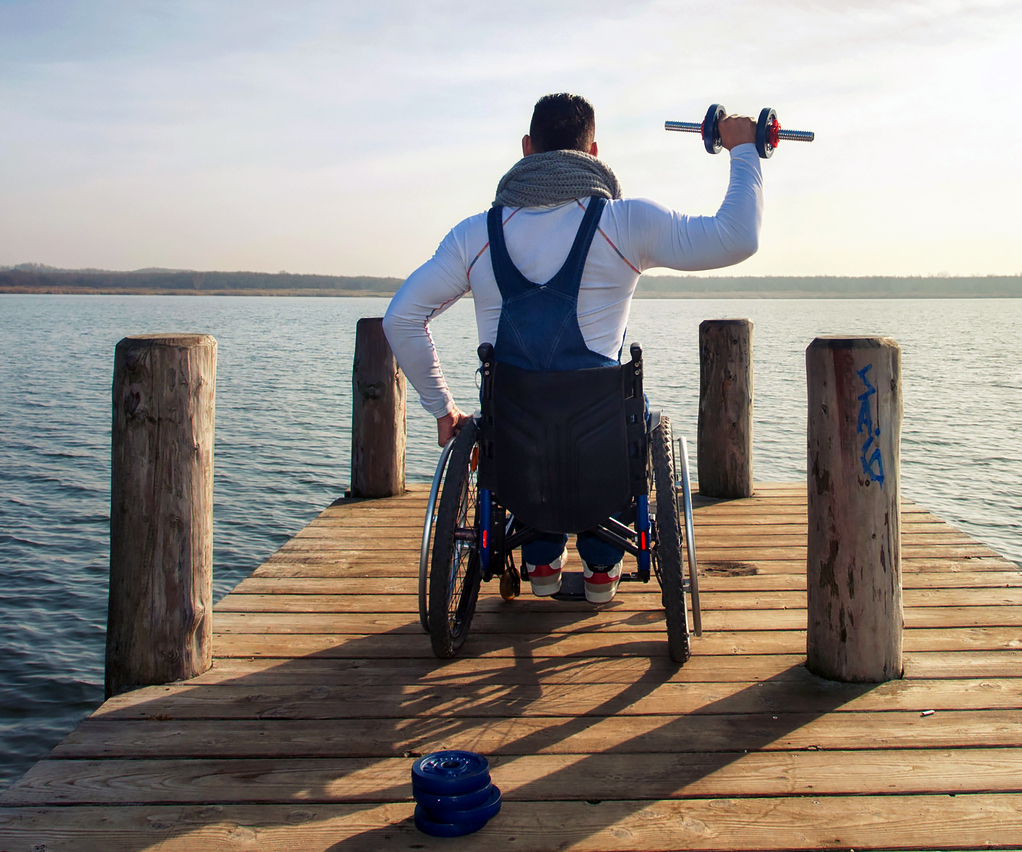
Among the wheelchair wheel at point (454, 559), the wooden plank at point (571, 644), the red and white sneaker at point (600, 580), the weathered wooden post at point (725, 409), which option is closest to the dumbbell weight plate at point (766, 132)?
the wheelchair wheel at point (454, 559)

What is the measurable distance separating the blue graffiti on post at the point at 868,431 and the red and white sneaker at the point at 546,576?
1165 millimetres

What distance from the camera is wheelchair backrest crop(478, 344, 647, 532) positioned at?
267 cm

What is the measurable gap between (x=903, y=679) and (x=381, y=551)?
8.59ft

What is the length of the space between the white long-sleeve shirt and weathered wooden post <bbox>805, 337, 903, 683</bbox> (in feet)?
1.52

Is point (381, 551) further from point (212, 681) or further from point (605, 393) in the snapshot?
point (605, 393)

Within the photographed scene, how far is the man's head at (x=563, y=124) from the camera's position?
9.27 ft

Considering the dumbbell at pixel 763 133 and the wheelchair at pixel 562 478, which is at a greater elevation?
the dumbbell at pixel 763 133

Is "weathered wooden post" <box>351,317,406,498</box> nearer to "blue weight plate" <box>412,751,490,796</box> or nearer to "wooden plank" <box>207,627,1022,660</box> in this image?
"wooden plank" <box>207,627,1022,660</box>

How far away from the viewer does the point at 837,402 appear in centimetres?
272

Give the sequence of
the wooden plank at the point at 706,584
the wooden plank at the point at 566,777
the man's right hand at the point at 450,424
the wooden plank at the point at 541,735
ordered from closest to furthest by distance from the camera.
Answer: the wooden plank at the point at 566,777 < the wooden plank at the point at 541,735 < the man's right hand at the point at 450,424 < the wooden plank at the point at 706,584

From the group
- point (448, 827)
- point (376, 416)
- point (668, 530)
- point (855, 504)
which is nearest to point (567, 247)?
point (668, 530)

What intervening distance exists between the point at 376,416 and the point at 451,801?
3.85 metres

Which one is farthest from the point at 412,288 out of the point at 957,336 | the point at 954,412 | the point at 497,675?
the point at 957,336

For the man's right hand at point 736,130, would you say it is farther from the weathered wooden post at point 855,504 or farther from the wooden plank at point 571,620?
the wooden plank at point 571,620
